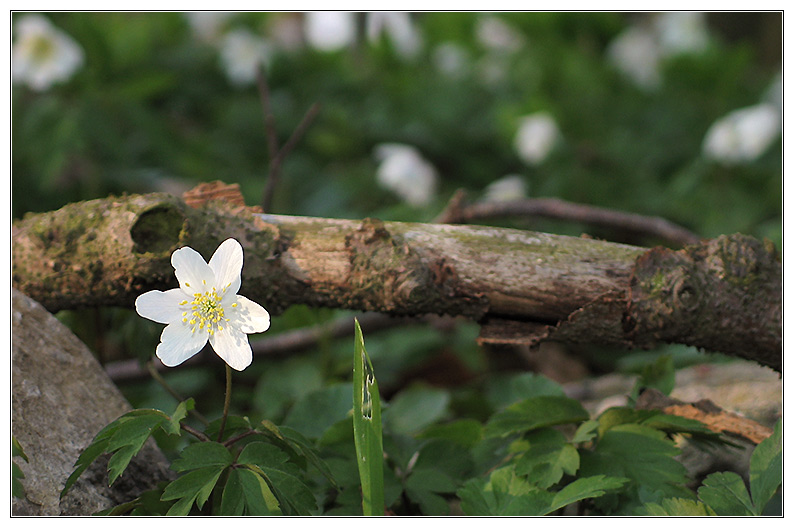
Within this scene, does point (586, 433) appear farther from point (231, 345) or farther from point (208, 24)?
point (208, 24)

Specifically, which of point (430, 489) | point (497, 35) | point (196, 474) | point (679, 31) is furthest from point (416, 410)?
point (679, 31)

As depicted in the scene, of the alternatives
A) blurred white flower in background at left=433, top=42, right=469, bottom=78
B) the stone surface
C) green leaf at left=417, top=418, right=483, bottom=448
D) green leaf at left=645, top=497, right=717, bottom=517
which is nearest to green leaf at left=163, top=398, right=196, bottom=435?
the stone surface

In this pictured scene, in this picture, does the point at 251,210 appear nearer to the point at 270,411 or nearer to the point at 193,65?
the point at 270,411

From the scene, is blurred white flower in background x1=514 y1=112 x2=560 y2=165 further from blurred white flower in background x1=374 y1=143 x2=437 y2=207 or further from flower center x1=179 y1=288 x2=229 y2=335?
flower center x1=179 y1=288 x2=229 y2=335

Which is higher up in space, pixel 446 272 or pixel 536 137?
pixel 536 137

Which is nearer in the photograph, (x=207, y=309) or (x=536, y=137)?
(x=207, y=309)

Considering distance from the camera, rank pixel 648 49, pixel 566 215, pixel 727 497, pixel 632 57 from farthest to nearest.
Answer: pixel 648 49 → pixel 632 57 → pixel 566 215 → pixel 727 497
